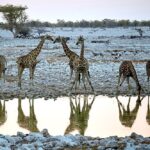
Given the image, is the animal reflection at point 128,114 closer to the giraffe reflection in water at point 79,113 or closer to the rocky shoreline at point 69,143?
the giraffe reflection in water at point 79,113

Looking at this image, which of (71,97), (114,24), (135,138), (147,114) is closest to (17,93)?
(71,97)

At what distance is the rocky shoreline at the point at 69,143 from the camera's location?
7.81 metres

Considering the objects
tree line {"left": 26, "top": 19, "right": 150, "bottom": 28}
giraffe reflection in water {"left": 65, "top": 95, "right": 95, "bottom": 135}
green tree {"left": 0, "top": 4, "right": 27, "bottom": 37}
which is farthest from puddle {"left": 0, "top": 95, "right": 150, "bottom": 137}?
tree line {"left": 26, "top": 19, "right": 150, "bottom": 28}

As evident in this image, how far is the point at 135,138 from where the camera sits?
8.34 metres

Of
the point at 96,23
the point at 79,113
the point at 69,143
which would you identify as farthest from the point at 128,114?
the point at 96,23

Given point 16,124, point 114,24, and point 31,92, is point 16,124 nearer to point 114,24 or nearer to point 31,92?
point 31,92

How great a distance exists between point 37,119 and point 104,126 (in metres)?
1.76

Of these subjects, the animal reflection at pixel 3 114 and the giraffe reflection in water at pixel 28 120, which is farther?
the animal reflection at pixel 3 114

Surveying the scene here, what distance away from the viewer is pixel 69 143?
8039mm

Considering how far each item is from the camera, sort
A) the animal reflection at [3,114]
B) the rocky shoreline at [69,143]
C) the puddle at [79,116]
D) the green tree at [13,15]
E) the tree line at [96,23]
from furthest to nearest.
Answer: the tree line at [96,23]
the green tree at [13,15]
the animal reflection at [3,114]
the puddle at [79,116]
the rocky shoreline at [69,143]

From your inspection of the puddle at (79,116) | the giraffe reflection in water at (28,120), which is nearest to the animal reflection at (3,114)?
the puddle at (79,116)

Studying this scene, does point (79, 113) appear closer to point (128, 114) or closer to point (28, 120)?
point (128, 114)

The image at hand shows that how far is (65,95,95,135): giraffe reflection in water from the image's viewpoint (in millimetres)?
10527

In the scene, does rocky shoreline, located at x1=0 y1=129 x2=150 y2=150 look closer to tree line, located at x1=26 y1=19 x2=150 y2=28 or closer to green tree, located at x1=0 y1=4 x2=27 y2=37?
green tree, located at x1=0 y1=4 x2=27 y2=37
